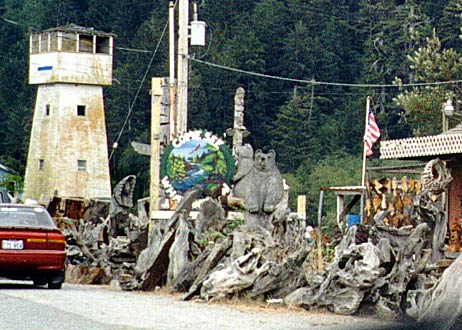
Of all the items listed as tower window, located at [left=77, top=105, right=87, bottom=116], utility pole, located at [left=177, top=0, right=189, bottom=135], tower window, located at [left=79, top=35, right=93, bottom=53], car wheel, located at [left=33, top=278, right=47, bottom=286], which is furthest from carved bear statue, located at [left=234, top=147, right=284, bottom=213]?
tower window, located at [left=79, top=35, right=93, bottom=53]

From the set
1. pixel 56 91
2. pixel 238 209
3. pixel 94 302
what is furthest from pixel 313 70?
pixel 94 302

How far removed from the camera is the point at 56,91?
66375 millimetres

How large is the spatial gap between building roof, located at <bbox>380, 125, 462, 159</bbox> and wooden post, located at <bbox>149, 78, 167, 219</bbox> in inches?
281

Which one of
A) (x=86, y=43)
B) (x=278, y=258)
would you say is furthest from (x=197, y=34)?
(x=86, y=43)

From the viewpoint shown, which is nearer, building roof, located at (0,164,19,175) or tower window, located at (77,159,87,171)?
tower window, located at (77,159,87,171)

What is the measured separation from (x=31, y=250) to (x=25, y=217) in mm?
999

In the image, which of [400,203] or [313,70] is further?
[313,70]

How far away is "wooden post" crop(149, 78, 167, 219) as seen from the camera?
2534cm

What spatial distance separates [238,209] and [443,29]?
5240 cm

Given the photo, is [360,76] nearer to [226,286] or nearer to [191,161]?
[191,161]

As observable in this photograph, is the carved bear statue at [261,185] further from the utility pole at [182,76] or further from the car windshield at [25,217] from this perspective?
the utility pole at [182,76]

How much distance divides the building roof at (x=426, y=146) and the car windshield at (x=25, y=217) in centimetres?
1149

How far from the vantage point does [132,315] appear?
15.0m

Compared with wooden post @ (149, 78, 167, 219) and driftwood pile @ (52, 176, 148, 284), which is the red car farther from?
wooden post @ (149, 78, 167, 219)
